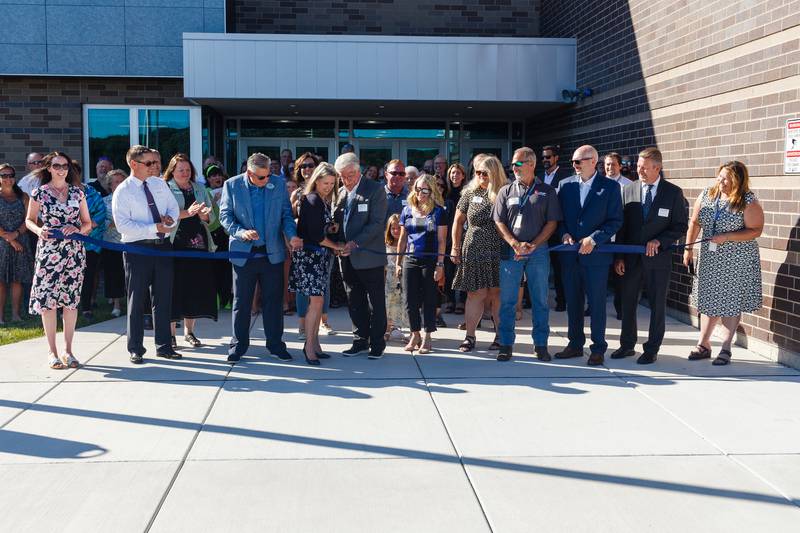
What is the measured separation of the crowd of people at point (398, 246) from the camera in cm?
741

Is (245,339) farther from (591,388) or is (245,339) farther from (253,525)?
(253,525)

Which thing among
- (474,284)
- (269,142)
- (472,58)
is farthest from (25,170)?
(474,284)

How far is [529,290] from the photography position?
775 centimetres

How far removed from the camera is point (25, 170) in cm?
1535

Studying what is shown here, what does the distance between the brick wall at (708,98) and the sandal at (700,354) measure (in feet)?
2.23

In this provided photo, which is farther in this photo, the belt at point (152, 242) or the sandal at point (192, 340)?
the sandal at point (192, 340)

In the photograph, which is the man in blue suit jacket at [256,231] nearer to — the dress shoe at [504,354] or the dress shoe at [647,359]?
the dress shoe at [504,354]

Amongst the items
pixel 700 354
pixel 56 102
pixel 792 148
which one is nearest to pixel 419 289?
pixel 700 354

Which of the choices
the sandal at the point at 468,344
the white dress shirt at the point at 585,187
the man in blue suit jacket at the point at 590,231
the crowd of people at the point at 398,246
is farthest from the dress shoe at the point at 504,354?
the white dress shirt at the point at 585,187

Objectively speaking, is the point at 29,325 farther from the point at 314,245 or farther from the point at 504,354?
the point at 504,354

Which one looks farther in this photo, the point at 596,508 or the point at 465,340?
the point at 465,340

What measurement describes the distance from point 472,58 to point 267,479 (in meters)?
10.6

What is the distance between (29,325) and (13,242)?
100cm

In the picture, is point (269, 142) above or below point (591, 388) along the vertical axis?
above
